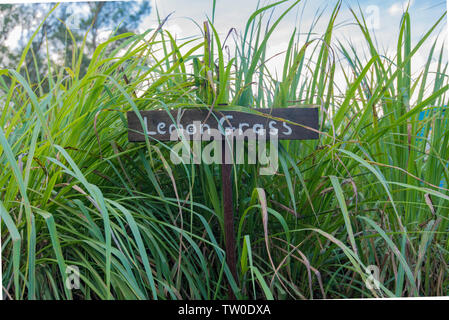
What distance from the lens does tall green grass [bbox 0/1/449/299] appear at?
0.78 metres

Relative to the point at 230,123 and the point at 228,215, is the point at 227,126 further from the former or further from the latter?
the point at 228,215

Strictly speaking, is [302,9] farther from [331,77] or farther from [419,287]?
[419,287]

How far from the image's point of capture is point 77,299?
802 mm

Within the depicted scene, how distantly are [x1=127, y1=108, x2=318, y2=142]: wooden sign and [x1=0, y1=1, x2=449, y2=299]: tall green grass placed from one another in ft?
0.08

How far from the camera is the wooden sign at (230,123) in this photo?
746mm

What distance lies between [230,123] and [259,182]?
16 centimetres

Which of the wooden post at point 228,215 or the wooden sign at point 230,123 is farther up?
the wooden sign at point 230,123

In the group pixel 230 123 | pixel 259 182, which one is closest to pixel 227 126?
pixel 230 123

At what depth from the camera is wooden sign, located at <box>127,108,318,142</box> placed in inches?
29.4

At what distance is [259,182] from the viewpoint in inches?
33.4

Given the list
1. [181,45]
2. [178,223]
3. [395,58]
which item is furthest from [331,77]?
[178,223]

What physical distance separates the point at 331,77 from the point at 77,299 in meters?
0.70

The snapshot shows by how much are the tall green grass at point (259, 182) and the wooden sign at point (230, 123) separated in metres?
0.02

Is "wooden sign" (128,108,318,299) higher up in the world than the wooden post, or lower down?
higher up
